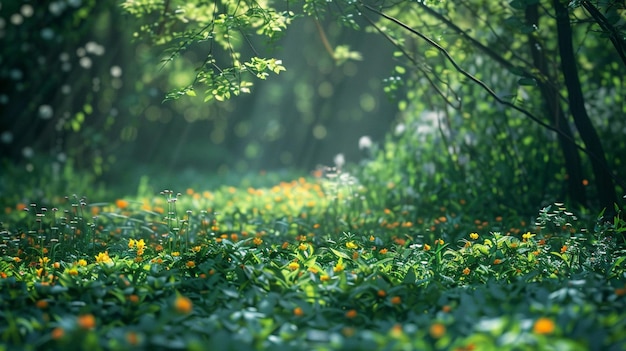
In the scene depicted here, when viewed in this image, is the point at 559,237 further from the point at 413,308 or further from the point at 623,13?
the point at 623,13

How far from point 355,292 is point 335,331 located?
33 centimetres

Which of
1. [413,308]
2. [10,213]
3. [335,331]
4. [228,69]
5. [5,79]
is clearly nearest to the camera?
[335,331]

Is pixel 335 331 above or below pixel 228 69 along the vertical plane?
below

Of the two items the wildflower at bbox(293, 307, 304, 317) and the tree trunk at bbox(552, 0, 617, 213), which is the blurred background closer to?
the tree trunk at bbox(552, 0, 617, 213)

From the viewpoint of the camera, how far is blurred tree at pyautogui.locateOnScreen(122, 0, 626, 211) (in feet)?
15.5

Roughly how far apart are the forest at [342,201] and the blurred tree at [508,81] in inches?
1.1

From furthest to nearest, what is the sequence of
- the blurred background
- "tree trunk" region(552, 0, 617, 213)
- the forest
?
the blurred background
"tree trunk" region(552, 0, 617, 213)
the forest

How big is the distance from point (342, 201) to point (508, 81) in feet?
6.57

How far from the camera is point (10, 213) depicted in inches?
232

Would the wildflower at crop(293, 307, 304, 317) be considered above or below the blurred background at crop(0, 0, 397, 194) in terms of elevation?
below

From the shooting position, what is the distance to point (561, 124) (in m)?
5.29

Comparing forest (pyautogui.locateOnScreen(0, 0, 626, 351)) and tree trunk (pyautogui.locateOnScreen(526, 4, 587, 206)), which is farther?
tree trunk (pyautogui.locateOnScreen(526, 4, 587, 206))

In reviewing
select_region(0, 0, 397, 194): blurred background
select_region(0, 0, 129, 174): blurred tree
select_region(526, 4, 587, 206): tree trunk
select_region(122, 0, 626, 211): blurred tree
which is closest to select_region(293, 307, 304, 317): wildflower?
select_region(122, 0, 626, 211): blurred tree

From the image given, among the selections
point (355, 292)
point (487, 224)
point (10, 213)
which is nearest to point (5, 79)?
point (10, 213)
